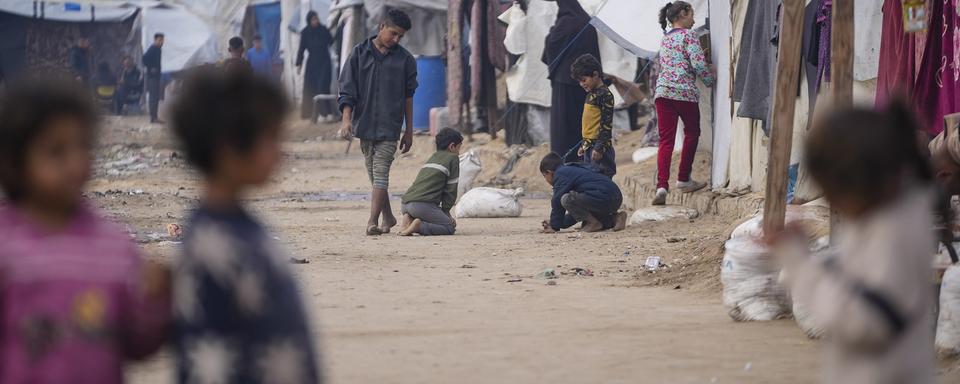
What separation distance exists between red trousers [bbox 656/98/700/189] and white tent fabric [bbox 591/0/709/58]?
Answer: 2.17 metres

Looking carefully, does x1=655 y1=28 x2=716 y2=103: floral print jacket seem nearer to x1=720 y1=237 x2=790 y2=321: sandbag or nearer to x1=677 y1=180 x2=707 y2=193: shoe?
x1=677 y1=180 x2=707 y2=193: shoe

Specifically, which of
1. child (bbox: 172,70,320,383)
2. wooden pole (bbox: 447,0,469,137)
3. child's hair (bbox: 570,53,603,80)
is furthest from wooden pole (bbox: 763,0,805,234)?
wooden pole (bbox: 447,0,469,137)

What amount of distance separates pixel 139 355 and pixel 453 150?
775 centimetres

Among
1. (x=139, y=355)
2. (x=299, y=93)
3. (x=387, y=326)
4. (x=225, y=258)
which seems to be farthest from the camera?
(x=299, y=93)

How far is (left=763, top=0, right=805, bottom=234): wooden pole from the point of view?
233 inches

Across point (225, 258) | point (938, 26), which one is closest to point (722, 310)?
point (938, 26)

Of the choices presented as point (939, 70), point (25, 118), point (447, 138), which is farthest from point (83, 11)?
point (25, 118)

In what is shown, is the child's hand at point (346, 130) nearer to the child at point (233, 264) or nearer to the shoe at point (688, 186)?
the shoe at point (688, 186)

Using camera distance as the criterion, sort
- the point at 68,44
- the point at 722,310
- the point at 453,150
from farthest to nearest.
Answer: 1. the point at 68,44
2. the point at 453,150
3. the point at 722,310

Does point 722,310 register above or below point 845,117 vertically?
below

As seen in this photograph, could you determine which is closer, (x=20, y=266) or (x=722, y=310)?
(x=20, y=266)

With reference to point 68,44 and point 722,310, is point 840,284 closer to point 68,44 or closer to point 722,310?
point 722,310

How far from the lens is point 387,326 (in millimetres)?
Result: 5984

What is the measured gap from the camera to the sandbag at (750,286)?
595cm
